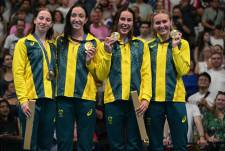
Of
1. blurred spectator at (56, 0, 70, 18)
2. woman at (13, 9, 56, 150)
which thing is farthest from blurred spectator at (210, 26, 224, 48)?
woman at (13, 9, 56, 150)

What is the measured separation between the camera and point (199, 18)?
16156 mm

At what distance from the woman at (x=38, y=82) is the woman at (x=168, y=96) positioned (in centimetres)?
128

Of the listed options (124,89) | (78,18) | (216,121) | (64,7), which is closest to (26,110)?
(124,89)

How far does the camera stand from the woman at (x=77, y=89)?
8969 mm

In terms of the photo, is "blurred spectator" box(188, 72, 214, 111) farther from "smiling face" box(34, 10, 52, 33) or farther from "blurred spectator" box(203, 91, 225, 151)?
"smiling face" box(34, 10, 52, 33)

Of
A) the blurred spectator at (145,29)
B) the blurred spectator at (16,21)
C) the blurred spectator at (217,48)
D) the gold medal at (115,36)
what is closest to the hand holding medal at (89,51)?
the gold medal at (115,36)

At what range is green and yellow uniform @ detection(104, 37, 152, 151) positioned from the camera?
9008 mm

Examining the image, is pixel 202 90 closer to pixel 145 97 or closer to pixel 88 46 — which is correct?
pixel 145 97

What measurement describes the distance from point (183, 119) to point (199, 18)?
720 cm

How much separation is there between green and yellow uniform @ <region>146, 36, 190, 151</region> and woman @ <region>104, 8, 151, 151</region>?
0.61ft

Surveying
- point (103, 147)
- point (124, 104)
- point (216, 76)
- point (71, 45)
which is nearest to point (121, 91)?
point (124, 104)

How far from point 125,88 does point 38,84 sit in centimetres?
107

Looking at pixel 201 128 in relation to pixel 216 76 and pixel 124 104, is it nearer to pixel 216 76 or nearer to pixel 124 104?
pixel 216 76

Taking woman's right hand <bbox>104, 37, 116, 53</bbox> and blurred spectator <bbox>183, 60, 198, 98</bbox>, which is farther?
blurred spectator <bbox>183, 60, 198, 98</bbox>
